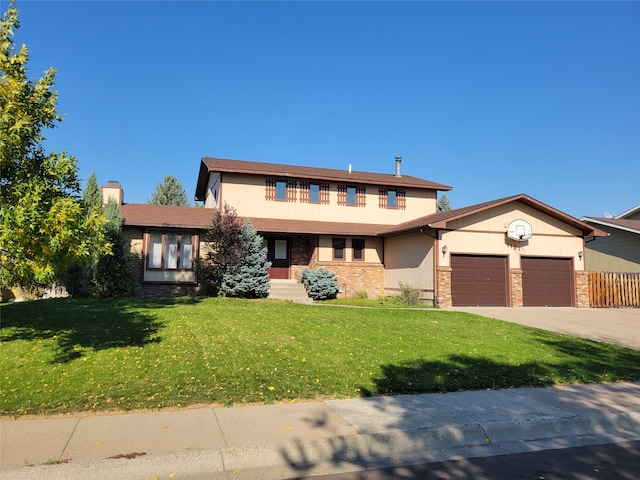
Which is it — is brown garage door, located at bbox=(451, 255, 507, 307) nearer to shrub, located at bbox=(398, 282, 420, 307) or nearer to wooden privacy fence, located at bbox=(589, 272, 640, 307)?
shrub, located at bbox=(398, 282, 420, 307)

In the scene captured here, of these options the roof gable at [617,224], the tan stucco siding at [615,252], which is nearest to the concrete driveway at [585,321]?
the tan stucco siding at [615,252]

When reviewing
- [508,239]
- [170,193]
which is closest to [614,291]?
[508,239]

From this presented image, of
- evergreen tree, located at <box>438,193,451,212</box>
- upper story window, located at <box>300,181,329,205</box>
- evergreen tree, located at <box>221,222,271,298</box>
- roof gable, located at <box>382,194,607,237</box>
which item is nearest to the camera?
evergreen tree, located at <box>221,222,271,298</box>

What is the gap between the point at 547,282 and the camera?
65.8ft

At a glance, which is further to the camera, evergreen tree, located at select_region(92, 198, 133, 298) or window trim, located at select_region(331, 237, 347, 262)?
window trim, located at select_region(331, 237, 347, 262)

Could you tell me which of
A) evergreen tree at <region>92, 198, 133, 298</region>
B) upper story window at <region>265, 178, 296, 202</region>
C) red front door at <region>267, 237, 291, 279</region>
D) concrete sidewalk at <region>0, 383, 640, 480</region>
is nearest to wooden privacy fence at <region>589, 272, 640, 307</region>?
red front door at <region>267, 237, 291, 279</region>

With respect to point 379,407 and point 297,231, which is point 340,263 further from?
point 379,407

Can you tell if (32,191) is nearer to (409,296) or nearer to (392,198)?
(409,296)

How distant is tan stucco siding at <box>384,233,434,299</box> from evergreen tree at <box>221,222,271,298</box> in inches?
255

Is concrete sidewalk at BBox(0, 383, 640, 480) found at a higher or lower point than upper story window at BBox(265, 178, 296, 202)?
Answer: lower

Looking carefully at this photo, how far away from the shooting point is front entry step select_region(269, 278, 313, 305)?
60.3ft

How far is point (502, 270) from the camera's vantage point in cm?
1959

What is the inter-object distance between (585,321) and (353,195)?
12.1m

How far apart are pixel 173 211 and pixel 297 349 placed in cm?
1506
